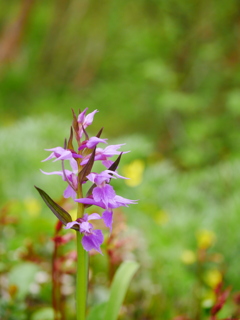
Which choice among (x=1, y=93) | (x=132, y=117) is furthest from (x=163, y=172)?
(x=1, y=93)

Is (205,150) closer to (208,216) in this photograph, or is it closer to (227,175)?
(227,175)

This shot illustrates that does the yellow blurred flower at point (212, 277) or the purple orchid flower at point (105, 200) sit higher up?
the yellow blurred flower at point (212, 277)

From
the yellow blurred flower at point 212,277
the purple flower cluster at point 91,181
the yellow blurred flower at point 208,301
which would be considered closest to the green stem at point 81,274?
the purple flower cluster at point 91,181

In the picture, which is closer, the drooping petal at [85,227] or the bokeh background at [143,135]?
the drooping petal at [85,227]

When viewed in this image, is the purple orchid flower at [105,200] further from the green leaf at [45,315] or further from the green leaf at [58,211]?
the green leaf at [45,315]

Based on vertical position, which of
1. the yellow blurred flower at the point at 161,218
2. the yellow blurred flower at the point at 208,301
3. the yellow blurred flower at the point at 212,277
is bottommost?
the yellow blurred flower at the point at 208,301

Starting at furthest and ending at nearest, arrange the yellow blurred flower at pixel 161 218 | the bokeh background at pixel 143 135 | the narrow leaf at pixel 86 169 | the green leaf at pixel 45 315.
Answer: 1. the yellow blurred flower at pixel 161 218
2. the bokeh background at pixel 143 135
3. the green leaf at pixel 45 315
4. the narrow leaf at pixel 86 169

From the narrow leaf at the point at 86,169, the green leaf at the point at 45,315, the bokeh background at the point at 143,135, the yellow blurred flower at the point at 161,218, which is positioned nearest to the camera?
the narrow leaf at the point at 86,169
